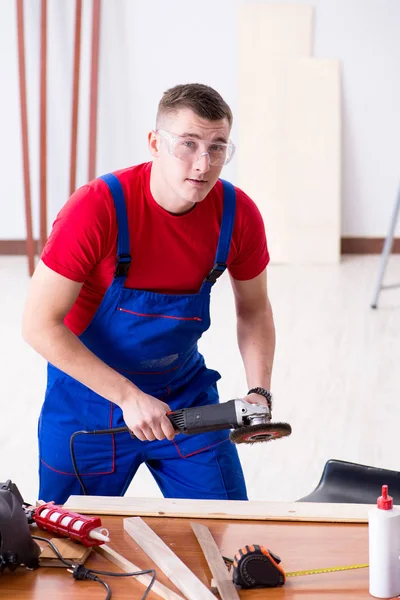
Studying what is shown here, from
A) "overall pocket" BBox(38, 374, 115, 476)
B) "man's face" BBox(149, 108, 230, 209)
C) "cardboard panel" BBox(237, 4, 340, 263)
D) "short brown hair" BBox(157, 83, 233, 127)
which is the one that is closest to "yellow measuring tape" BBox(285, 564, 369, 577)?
"overall pocket" BBox(38, 374, 115, 476)

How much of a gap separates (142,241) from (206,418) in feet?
1.53

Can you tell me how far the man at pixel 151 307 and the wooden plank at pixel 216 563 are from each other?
33cm

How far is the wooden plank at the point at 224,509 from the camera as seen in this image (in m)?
1.87

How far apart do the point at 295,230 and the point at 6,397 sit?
3.02m

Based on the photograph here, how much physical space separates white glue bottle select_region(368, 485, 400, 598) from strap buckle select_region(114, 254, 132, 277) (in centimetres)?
92

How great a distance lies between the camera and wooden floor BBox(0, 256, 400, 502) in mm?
3775

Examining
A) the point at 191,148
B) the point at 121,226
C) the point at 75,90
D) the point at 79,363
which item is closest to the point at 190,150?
the point at 191,148

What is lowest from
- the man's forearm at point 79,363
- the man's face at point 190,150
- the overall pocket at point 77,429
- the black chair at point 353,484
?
the black chair at point 353,484

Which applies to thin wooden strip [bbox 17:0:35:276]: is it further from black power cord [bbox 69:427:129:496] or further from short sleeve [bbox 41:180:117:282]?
short sleeve [bbox 41:180:117:282]

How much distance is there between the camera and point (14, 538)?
1.62 m

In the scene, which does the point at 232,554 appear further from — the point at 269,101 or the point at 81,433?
the point at 269,101

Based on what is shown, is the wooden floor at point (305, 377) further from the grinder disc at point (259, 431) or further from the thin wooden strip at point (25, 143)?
the grinder disc at point (259, 431)

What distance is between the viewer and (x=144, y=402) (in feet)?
6.92

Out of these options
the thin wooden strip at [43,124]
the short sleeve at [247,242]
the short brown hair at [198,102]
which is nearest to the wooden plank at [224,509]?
the short sleeve at [247,242]
